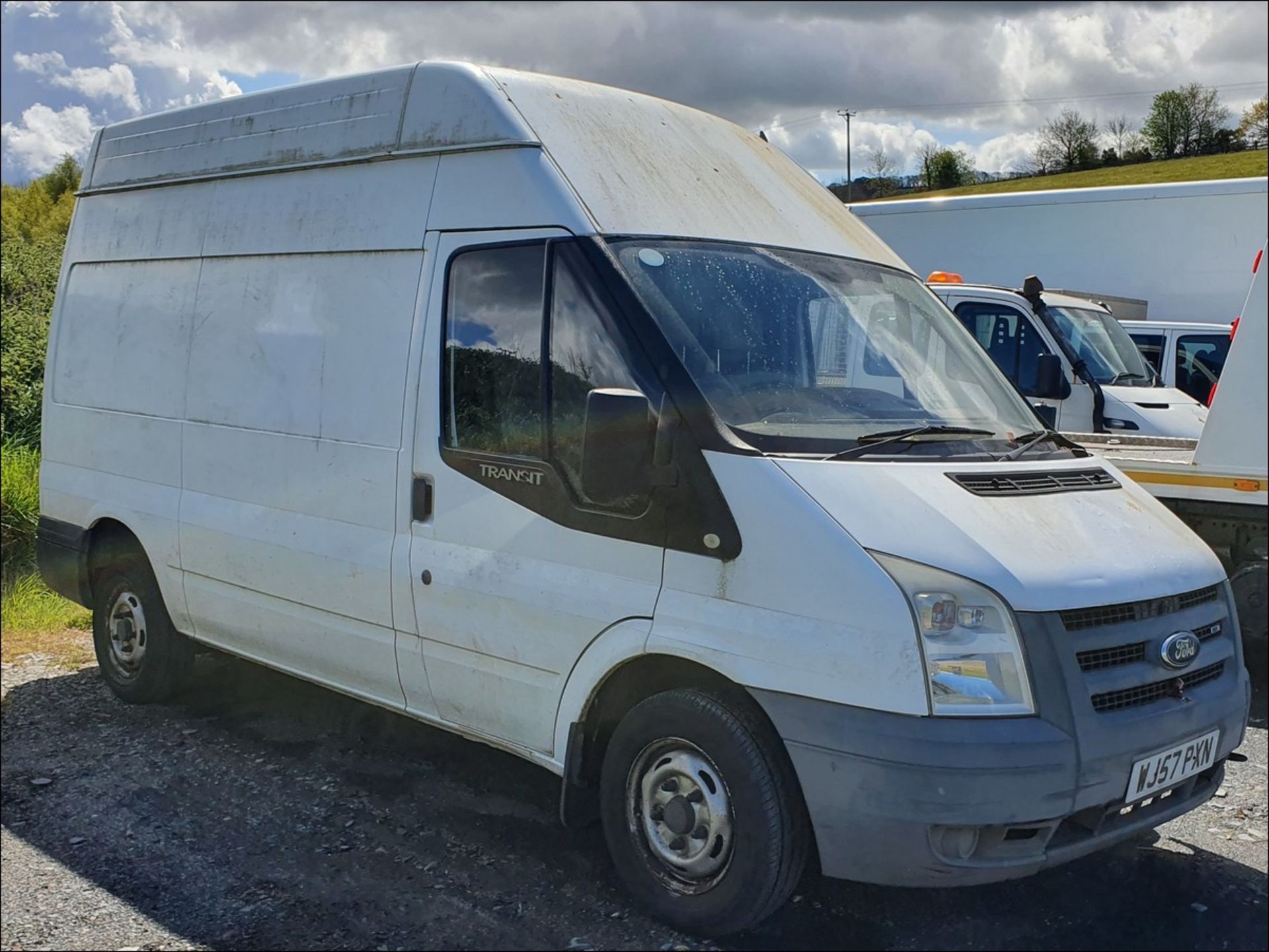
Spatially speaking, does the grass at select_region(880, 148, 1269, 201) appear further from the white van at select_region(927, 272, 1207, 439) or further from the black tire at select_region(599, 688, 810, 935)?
the black tire at select_region(599, 688, 810, 935)

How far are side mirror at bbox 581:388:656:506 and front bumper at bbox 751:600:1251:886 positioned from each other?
0.74 m

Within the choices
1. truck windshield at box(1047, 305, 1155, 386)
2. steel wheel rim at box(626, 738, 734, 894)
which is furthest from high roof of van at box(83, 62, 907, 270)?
truck windshield at box(1047, 305, 1155, 386)

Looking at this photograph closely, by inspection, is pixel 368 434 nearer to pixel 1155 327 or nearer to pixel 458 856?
pixel 458 856

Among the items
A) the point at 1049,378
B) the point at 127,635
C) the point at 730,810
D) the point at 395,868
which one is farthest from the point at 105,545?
the point at 1049,378

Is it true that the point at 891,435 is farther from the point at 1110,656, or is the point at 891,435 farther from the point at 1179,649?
the point at 1179,649

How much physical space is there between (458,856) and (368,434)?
1573 mm

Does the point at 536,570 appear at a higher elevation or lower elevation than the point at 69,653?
higher

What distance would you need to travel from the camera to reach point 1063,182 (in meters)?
18.9

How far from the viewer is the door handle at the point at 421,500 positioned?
13.8 feet

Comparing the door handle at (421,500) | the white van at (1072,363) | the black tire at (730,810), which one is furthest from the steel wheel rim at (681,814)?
the white van at (1072,363)

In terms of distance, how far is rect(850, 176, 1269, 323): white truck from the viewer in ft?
41.5

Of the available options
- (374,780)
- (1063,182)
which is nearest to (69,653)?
(374,780)

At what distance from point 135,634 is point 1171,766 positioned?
4.73 m

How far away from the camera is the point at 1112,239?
44.0 feet
